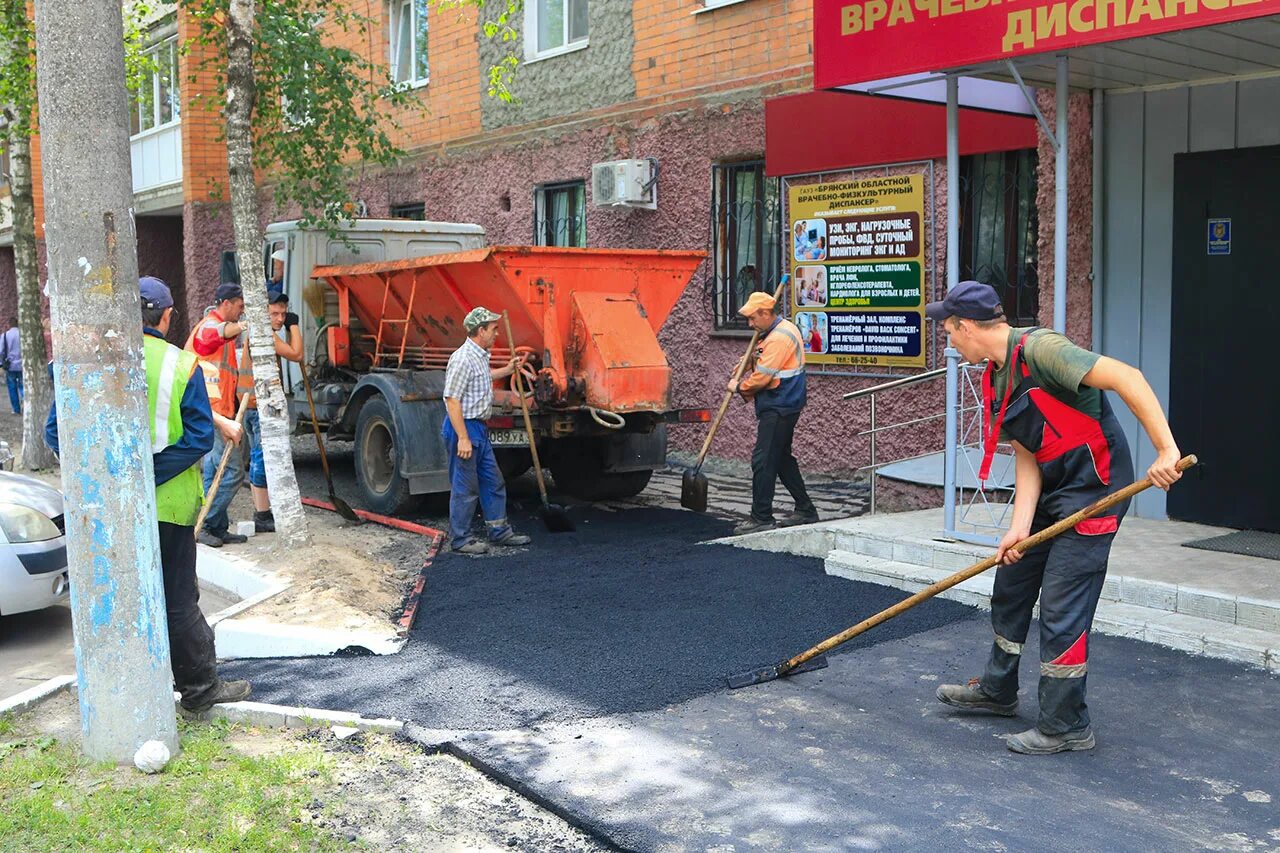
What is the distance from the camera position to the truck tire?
34.8ft

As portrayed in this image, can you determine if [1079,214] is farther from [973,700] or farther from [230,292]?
[230,292]

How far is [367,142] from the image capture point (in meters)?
11.0

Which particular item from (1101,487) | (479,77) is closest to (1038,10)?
(1101,487)

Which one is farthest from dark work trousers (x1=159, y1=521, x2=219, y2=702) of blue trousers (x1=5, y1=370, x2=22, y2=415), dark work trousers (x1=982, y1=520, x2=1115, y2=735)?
blue trousers (x1=5, y1=370, x2=22, y2=415)

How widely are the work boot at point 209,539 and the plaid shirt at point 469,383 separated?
189 centimetres

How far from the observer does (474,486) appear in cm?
856

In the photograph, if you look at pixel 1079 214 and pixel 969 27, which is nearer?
pixel 969 27

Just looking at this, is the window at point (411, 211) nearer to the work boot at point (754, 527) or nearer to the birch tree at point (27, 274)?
the birch tree at point (27, 274)

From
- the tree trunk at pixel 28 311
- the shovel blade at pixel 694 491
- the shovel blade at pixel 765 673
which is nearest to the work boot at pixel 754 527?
the shovel blade at pixel 694 491

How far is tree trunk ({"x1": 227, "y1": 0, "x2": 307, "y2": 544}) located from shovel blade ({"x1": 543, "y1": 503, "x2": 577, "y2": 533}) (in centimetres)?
172

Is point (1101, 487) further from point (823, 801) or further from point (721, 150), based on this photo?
point (721, 150)

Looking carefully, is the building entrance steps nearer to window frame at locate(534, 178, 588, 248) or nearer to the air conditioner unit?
the air conditioner unit

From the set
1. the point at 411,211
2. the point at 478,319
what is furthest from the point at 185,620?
the point at 411,211

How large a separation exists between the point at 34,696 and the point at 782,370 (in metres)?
5.10
